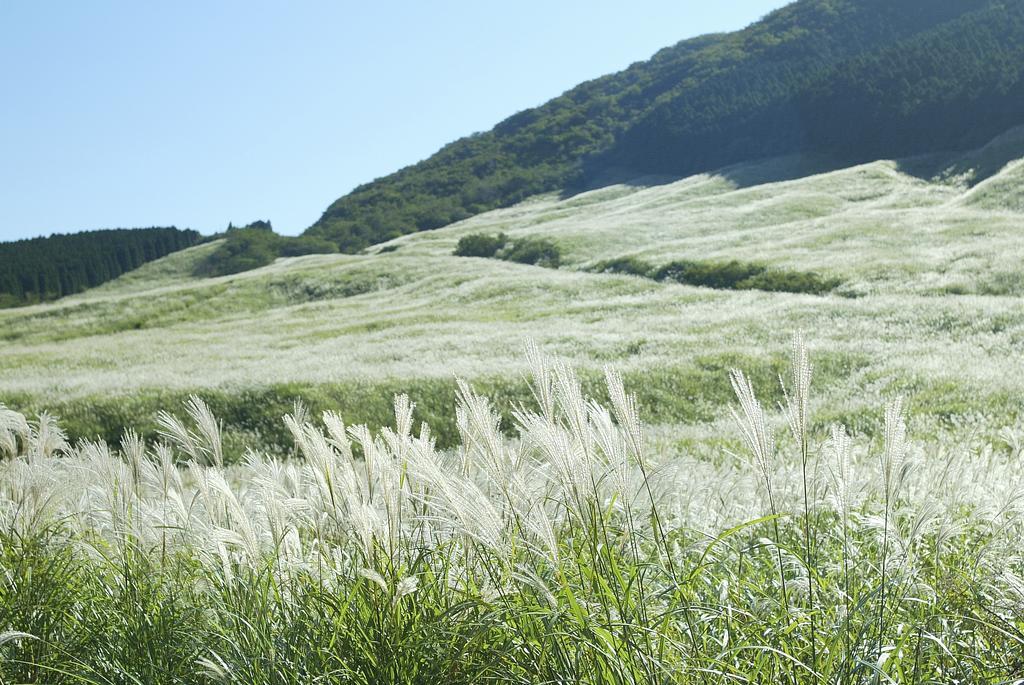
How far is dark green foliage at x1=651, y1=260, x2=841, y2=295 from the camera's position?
96.8 ft

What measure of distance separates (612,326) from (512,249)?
32530 mm

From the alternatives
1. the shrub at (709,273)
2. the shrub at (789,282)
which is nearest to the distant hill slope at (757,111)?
the shrub at (709,273)

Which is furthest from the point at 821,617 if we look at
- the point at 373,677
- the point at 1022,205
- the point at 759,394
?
the point at 1022,205

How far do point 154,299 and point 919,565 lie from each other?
51.9 metres

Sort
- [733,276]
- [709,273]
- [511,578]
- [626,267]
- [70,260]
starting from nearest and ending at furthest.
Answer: [511,578]
[733,276]
[709,273]
[626,267]
[70,260]

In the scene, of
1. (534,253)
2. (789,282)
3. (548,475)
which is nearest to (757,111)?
(534,253)

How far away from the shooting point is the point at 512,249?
186ft

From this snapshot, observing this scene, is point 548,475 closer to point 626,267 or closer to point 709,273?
point 709,273

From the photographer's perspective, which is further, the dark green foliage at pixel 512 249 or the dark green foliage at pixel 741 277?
the dark green foliage at pixel 512 249

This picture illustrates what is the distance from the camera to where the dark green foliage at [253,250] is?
9641 centimetres

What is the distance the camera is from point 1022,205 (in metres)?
38.2

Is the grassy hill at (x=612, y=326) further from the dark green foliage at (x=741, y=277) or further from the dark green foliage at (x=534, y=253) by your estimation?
the dark green foliage at (x=534, y=253)

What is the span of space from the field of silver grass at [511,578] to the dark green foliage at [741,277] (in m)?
26.1

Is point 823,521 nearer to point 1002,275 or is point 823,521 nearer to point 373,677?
point 373,677
